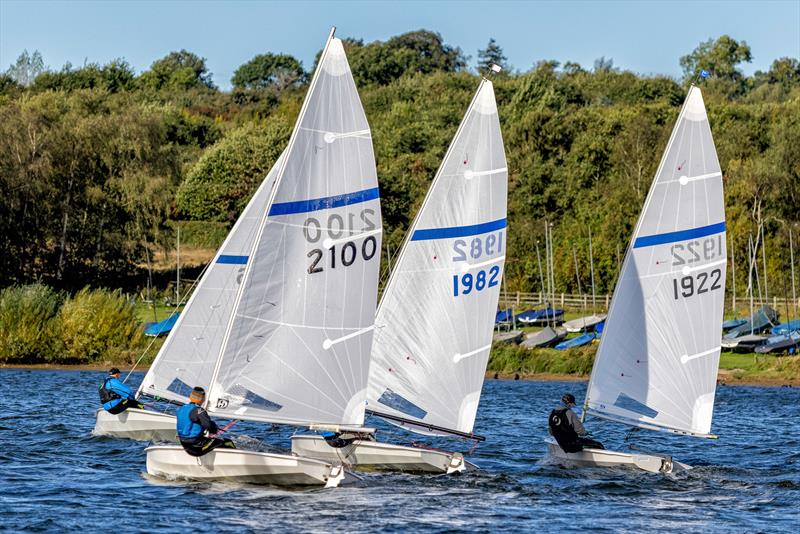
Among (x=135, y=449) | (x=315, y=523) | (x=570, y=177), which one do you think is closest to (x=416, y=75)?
(x=570, y=177)

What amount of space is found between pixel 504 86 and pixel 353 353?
317ft

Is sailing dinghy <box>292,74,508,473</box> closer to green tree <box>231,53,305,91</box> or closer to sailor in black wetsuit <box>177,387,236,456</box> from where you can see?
sailor in black wetsuit <box>177,387,236,456</box>

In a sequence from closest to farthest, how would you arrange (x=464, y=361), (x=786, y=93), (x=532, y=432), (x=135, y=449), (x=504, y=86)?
(x=464, y=361) < (x=135, y=449) < (x=532, y=432) < (x=504, y=86) < (x=786, y=93)

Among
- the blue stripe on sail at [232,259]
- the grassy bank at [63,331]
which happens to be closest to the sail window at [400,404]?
the blue stripe on sail at [232,259]

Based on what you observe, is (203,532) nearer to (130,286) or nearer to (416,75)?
(130,286)

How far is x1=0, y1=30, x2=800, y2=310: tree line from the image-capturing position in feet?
249

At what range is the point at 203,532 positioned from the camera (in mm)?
21047

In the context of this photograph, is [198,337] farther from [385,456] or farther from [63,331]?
[63,331]

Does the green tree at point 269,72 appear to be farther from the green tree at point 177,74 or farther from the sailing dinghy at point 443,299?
the sailing dinghy at point 443,299

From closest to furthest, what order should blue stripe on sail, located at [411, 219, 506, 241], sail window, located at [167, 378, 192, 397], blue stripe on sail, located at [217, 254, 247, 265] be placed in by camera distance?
blue stripe on sail, located at [411, 219, 506, 241] < sail window, located at [167, 378, 192, 397] < blue stripe on sail, located at [217, 254, 247, 265]

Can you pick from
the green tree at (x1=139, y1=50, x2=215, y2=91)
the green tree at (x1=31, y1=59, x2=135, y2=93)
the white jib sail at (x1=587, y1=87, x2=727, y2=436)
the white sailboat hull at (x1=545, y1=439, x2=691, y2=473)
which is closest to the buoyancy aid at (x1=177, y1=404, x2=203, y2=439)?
the white sailboat hull at (x1=545, y1=439, x2=691, y2=473)

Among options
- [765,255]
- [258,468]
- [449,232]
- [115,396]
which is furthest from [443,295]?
[765,255]

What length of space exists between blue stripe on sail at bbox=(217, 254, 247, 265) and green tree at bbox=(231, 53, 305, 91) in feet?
418

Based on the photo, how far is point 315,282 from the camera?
80.7 ft
